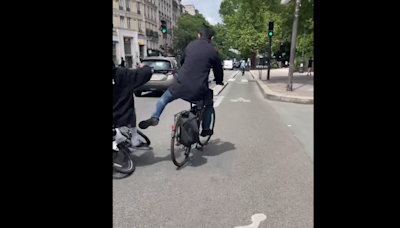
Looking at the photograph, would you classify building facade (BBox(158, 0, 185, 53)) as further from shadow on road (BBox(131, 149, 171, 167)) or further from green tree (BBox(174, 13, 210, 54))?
shadow on road (BBox(131, 149, 171, 167))

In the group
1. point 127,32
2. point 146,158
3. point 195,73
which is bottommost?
point 146,158

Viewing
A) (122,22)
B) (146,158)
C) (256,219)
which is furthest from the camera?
(122,22)

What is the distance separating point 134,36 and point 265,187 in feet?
147

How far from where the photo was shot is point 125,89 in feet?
11.1

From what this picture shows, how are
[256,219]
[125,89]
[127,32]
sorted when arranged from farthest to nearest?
1. [127,32]
2. [125,89]
3. [256,219]

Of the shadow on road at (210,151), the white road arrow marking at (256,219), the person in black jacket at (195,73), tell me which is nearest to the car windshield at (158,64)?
the shadow on road at (210,151)

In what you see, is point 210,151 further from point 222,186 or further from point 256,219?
point 256,219

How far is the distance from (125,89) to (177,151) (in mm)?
1217

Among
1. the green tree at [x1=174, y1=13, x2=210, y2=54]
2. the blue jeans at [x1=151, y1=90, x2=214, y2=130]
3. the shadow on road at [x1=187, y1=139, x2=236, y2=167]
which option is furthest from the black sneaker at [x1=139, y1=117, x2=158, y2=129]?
the green tree at [x1=174, y1=13, x2=210, y2=54]

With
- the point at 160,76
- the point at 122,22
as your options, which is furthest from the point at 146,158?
the point at 122,22

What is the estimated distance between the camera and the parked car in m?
10.9
